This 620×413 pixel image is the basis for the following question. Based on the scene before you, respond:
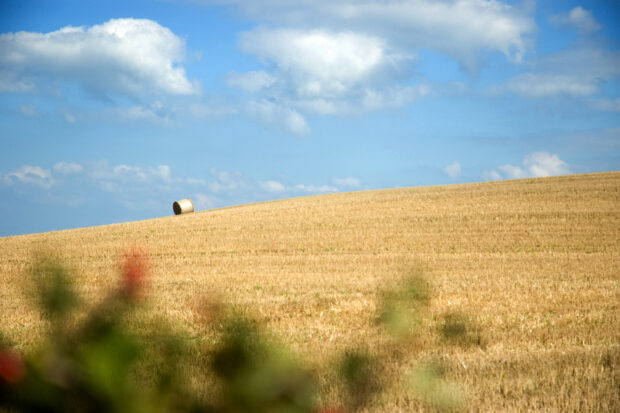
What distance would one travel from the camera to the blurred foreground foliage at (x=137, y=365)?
3.74 feet

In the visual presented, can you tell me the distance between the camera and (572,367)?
23.0ft

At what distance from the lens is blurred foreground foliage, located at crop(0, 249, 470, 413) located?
1.14 m

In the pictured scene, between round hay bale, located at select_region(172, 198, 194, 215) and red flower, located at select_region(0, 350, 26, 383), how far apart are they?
43032 millimetres

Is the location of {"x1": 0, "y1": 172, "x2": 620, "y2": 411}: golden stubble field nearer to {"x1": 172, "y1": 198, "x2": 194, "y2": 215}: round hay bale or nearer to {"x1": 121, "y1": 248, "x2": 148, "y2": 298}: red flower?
{"x1": 121, "y1": 248, "x2": 148, "y2": 298}: red flower

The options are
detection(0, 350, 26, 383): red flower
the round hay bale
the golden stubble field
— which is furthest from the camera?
the round hay bale

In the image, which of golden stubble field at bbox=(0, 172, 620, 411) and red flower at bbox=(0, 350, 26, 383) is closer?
red flower at bbox=(0, 350, 26, 383)

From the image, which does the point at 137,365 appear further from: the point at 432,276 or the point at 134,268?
the point at 432,276

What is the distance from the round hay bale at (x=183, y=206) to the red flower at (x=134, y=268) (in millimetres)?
43004

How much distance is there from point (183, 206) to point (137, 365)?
43.2 metres

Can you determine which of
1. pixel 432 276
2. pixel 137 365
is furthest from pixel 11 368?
pixel 432 276

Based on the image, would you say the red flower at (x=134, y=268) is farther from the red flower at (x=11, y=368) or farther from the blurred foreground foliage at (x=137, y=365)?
the red flower at (x=11, y=368)

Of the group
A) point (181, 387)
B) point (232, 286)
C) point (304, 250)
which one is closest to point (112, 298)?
point (181, 387)

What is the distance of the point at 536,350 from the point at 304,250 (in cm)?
1427

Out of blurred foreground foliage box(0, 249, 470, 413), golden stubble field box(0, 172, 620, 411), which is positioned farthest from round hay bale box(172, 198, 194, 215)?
blurred foreground foliage box(0, 249, 470, 413)
